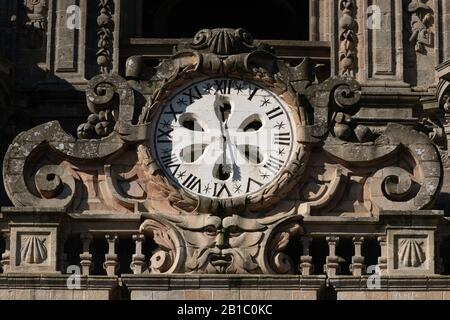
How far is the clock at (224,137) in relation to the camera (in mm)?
36844

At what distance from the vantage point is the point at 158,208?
36.8 meters

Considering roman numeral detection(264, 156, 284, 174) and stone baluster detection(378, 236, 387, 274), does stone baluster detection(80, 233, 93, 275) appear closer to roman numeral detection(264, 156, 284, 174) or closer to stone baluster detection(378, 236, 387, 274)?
roman numeral detection(264, 156, 284, 174)

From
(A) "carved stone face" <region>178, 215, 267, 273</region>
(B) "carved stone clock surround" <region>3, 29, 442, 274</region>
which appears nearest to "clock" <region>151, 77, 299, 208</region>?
(B) "carved stone clock surround" <region>3, 29, 442, 274</region>

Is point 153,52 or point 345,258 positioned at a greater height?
point 153,52

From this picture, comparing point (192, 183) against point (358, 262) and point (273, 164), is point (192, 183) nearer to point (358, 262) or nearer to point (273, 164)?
point (273, 164)

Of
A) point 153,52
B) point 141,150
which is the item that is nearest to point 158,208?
point 141,150

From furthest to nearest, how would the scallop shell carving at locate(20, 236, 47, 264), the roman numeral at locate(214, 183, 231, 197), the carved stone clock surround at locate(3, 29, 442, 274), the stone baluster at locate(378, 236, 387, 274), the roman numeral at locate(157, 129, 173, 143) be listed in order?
1. the roman numeral at locate(157, 129, 173, 143)
2. the roman numeral at locate(214, 183, 231, 197)
3. the carved stone clock surround at locate(3, 29, 442, 274)
4. the stone baluster at locate(378, 236, 387, 274)
5. the scallop shell carving at locate(20, 236, 47, 264)

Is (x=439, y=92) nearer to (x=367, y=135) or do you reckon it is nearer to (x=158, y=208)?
(x=367, y=135)

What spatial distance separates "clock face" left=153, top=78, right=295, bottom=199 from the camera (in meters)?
36.8

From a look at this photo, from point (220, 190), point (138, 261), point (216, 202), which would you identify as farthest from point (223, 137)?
point (138, 261)

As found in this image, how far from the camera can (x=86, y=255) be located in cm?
3628

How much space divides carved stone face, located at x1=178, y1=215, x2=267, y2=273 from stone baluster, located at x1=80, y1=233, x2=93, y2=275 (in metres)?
1.25

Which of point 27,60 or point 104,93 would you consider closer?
point 104,93
